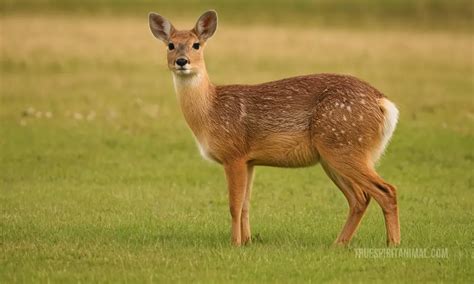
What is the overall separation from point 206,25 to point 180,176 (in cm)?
509

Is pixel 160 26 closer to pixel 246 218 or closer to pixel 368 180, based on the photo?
pixel 246 218

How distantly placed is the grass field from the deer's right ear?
2.31 metres

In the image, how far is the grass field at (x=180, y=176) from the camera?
1065cm

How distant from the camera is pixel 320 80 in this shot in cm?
1201

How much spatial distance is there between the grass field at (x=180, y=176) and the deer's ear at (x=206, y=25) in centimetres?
234

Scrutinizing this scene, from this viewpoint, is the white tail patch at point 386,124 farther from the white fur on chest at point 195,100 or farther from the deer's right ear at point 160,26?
the deer's right ear at point 160,26

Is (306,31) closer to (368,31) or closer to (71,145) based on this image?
(368,31)

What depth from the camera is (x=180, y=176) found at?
17234mm

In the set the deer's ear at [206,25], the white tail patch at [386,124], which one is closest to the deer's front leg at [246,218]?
the white tail patch at [386,124]

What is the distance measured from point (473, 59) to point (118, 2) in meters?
19.6

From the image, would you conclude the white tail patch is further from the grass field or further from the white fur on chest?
the white fur on chest

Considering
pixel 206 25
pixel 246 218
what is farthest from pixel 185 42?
pixel 246 218

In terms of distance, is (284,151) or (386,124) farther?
(284,151)

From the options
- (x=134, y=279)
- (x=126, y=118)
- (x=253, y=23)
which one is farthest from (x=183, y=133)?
(x=253, y=23)
